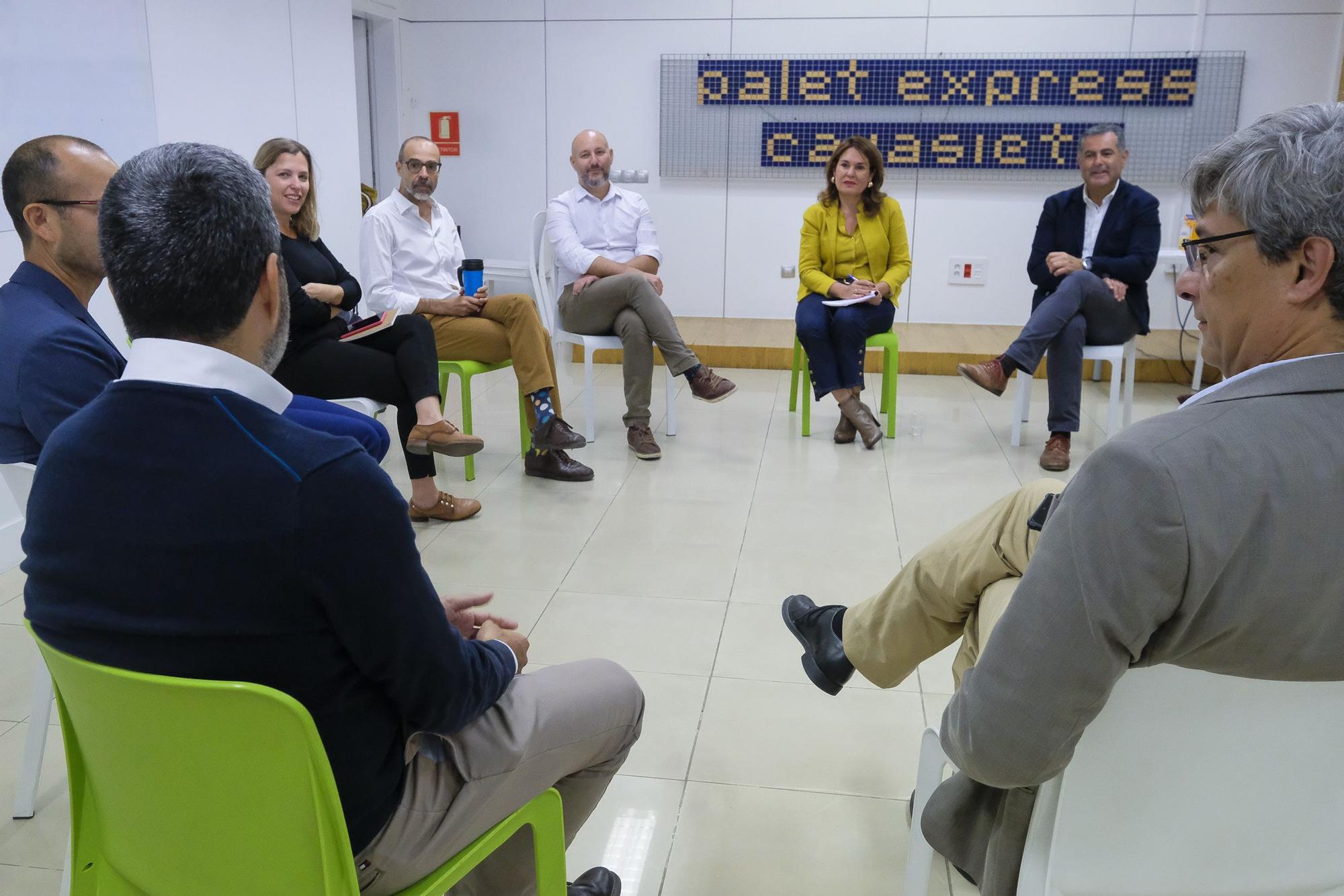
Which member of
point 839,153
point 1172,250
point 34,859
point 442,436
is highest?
point 839,153

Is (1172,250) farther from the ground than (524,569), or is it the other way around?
(1172,250)

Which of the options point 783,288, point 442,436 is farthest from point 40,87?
point 783,288

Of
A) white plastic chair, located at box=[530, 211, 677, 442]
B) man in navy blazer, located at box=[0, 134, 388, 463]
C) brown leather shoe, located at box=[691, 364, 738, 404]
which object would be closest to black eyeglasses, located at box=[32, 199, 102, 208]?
man in navy blazer, located at box=[0, 134, 388, 463]

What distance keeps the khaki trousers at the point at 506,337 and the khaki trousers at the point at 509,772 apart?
7.87 feet

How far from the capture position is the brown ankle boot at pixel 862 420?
429 centimetres

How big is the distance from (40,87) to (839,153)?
2.88m

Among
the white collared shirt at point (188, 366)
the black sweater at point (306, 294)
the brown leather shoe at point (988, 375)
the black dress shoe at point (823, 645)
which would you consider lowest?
the black dress shoe at point (823, 645)

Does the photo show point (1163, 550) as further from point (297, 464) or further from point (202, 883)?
point (202, 883)

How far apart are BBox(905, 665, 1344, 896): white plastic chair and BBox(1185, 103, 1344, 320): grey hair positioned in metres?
0.38

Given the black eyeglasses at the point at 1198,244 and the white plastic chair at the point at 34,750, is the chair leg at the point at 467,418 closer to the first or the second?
the white plastic chair at the point at 34,750

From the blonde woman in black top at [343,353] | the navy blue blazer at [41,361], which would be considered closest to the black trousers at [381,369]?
the blonde woman in black top at [343,353]

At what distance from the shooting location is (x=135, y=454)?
3.15 feet

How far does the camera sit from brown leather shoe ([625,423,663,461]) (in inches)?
162

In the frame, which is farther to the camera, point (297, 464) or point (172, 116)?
point (172, 116)
